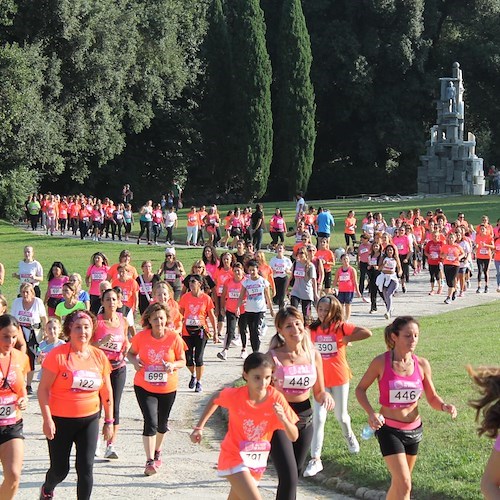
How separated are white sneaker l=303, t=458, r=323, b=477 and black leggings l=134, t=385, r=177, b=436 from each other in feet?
4.93

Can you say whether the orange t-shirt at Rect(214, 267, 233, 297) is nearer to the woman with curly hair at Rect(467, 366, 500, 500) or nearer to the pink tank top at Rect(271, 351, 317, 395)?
the pink tank top at Rect(271, 351, 317, 395)

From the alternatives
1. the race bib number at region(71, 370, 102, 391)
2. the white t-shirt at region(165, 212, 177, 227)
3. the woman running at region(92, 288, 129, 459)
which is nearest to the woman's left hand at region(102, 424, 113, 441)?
the race bib number at region(71, 370, 102, 391)

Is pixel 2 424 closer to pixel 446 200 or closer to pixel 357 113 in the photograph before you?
pixel 446 200

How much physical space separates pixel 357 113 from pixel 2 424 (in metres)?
56.6

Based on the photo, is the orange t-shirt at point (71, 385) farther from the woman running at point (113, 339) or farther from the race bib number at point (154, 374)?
the woman running at point (113, 339)

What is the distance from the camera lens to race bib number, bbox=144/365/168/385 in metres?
10.5

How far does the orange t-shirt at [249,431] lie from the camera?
7594mm

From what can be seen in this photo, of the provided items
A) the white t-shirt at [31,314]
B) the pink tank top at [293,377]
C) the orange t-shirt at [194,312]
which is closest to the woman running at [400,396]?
the pink tank top at [293,377]

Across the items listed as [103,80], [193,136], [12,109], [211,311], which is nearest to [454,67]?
[193,136]

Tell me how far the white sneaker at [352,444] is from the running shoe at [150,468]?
6.57 feet

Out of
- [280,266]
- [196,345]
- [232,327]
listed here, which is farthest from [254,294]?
[280,266]

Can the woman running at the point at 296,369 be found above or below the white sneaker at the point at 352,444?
above

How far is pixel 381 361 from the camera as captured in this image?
333 inches

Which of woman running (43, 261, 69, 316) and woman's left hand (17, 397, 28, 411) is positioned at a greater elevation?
woman running (43, 261, 69, 316)
